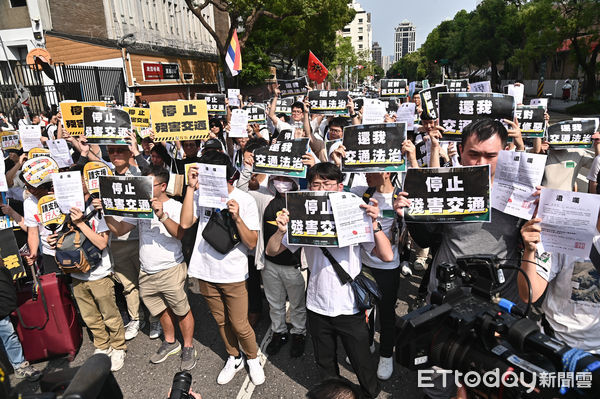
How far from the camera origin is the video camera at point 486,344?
147 cm

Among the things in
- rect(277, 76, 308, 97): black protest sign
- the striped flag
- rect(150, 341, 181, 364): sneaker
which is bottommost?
rect(150, 341, 181, 364): sneaker

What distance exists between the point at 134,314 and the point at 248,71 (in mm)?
25589

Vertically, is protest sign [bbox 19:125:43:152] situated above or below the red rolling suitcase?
above

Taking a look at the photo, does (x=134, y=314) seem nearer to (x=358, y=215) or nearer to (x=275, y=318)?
(x=275, y=318)

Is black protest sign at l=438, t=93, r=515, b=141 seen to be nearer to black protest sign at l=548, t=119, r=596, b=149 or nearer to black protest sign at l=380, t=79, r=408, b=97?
black protest sign at l=548, t=119, r=596, b=149

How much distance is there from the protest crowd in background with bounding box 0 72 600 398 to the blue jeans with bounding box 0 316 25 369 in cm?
1

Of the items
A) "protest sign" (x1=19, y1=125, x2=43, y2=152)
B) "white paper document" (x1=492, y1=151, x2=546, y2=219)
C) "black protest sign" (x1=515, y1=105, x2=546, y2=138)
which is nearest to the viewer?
"white paper document" (x1=492, y1=151, x2=546, y2=219)

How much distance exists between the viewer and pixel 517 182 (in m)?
2.53

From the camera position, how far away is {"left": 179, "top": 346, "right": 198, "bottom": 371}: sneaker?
395 cm

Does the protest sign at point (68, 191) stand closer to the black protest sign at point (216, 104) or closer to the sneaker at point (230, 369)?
the sneaker at point (230, 369)

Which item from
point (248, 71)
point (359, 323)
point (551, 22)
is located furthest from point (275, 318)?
point (551, 22)

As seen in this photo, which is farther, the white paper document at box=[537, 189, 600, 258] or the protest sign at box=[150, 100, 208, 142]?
the protest sign at box=[150, 100, 208, 142]

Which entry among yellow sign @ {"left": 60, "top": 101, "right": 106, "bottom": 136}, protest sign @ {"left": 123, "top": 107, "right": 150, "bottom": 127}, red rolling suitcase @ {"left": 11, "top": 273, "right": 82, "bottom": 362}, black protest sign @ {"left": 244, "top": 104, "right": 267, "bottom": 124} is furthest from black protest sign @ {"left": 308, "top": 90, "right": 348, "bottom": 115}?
red rolling suitcase @ {"left": 11, "top": 273, "right": 82, "bottom": 362}

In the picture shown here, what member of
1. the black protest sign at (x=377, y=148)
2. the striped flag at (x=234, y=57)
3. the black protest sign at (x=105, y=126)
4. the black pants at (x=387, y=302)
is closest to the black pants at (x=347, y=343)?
the black pants at (x=387, y=302)
